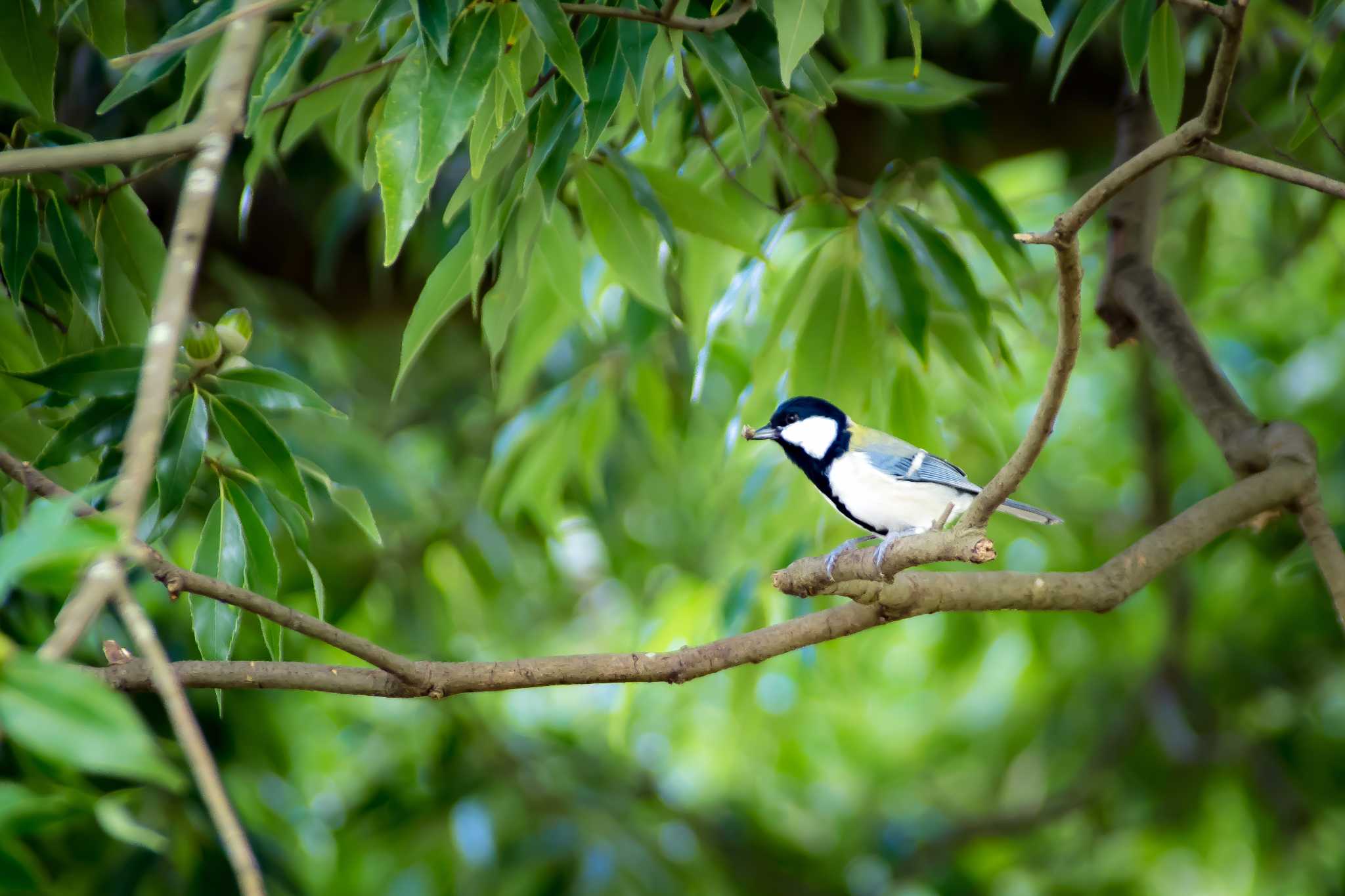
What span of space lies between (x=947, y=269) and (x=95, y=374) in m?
1.29

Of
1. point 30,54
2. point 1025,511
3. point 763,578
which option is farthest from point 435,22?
point 763,578

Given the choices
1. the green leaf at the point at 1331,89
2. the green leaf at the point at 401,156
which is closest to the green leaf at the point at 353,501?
the green leaf at the point at 401,156

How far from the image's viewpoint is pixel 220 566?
162cm

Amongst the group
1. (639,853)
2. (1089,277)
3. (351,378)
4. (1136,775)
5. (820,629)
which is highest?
(351,378)

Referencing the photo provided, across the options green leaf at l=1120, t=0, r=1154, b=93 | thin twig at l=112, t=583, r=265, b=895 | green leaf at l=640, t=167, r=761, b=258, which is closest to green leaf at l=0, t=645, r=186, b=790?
thin twig at l=112, t=583, r=265, b=895

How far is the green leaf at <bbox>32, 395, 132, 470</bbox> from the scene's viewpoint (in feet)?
5.11

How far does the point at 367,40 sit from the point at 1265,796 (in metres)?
3.59

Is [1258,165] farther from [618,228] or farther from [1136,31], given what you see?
[618,228]

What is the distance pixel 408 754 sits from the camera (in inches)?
151

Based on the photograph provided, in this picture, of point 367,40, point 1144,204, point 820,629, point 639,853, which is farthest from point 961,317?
point 639,853

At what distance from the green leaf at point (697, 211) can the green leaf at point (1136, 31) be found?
0.63 metres

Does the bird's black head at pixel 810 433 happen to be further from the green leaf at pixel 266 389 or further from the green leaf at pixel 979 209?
the green leaf at pixel 266 389

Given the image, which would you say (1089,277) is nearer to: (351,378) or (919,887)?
(919,887)

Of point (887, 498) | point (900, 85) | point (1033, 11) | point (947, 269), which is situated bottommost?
point (887, 498)
